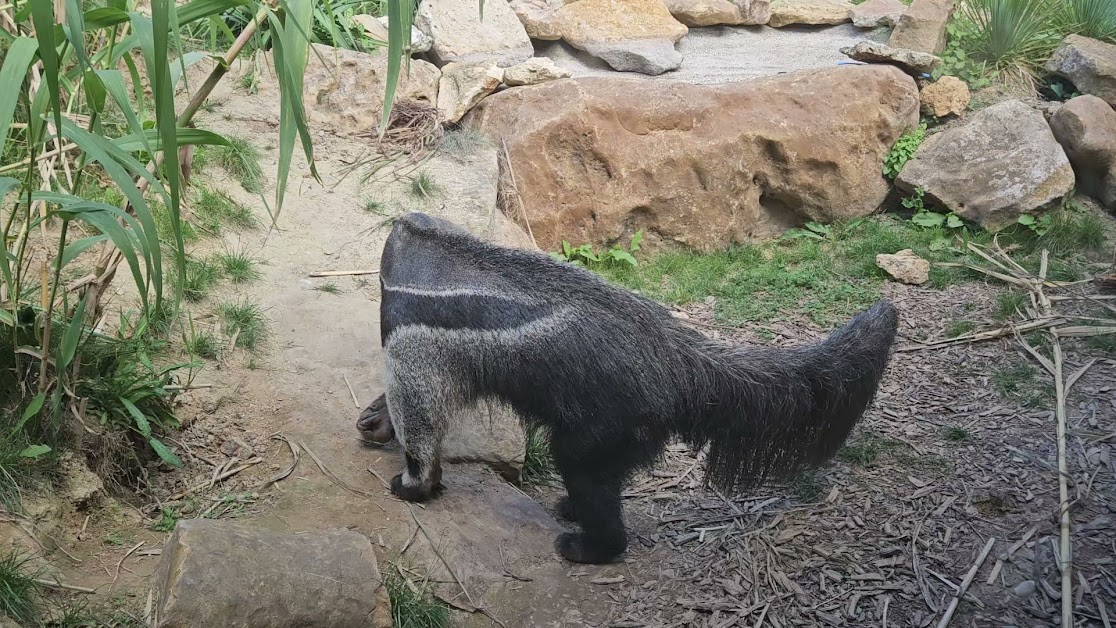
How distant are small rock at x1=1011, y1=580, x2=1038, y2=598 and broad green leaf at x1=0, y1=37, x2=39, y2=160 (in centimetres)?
388

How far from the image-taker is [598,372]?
12.0 ft

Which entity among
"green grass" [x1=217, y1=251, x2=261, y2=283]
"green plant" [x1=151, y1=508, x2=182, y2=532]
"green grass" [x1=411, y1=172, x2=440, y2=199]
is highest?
"green grass" [x1=411, y1=172, x2=440, y2=199]

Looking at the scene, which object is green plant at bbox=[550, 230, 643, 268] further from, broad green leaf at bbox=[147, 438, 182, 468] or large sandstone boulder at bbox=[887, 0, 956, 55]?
broad green leaf at bbox=[147, 438, 182, 468]

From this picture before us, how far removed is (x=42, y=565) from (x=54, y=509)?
1.05 ft

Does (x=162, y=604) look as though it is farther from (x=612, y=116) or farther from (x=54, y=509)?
(x=612, y=116)

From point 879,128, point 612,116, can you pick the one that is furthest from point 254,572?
point 879,128

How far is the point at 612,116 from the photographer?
7523mm

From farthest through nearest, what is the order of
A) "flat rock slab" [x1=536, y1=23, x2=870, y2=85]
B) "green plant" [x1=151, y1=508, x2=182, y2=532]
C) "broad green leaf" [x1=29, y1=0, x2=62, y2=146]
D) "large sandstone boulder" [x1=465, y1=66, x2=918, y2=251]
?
1. "flat rock slab" [x1=536, y1=23, x2=870, y2=85]
2. "large sandstone boulder" [x1=465, y1=66, x2=918, y2=251]
3. "green plant" [x1=151, y1=508, x2=182, y2=532]
4. "broad green leaf" [x1=29, y1=0, x2=62, y2=146]


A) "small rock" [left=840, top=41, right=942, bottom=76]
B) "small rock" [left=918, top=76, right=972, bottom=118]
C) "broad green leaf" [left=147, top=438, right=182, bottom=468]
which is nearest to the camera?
"broad green leaf" [left=147, top=438, right=182, bottom=468]

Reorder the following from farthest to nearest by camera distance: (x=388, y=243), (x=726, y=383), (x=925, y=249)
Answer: (x=925, y=249), (x=388, y=243), (x=726, y=383)

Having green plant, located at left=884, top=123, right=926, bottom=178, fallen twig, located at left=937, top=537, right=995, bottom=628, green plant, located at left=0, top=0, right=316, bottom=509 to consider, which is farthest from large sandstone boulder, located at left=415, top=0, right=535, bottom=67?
fallen twig, located at left=937, top=537, right=995, bottom=628

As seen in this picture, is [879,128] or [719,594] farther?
[879,128]

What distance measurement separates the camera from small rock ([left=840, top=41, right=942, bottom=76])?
8.06 metres

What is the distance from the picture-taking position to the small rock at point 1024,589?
11.2 feet
